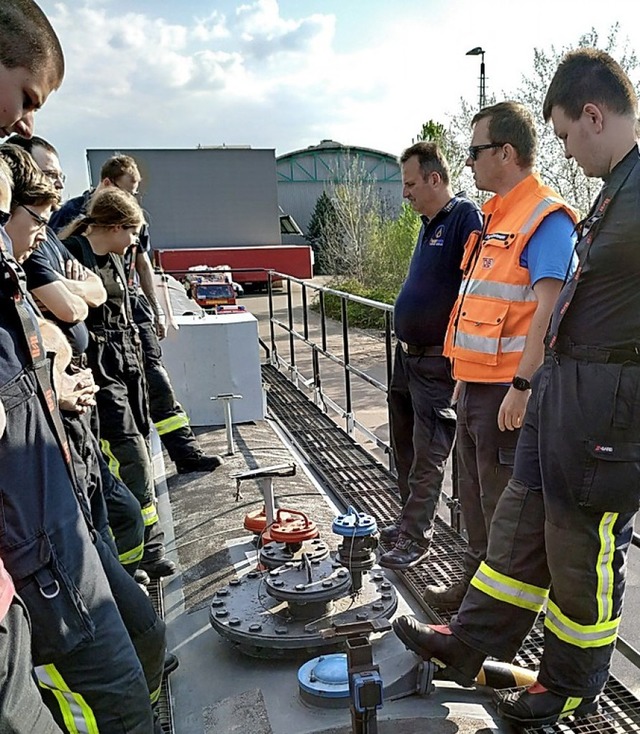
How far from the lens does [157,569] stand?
9.70ft

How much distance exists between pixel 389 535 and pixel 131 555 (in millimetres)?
1244

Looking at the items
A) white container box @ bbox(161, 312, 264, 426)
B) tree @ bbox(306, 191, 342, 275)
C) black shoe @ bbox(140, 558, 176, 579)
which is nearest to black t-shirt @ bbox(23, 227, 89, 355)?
black shoe @ bbox(140, 558, 176, 579)

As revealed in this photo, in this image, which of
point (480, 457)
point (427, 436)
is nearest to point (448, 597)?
point (480, 457)

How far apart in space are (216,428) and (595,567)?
11.0 feet

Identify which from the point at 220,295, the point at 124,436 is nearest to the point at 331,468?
the point at 124,436

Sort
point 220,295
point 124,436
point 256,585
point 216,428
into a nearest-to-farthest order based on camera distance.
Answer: point 256,585 → point 124,436 → point 216,428 → point 220,295

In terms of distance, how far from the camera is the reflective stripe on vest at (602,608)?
197 cm

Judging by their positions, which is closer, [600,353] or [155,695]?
[600,353]

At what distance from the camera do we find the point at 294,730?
1995 millimetres

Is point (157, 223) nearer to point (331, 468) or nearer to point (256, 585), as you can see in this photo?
point (331, 468)

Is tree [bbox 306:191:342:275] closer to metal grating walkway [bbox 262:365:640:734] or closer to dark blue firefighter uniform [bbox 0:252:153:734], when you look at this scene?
metal grating walkway [bbox 262:365:640:734]

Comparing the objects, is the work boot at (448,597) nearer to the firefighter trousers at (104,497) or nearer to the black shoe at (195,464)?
the firefighter trousers at (104,497)

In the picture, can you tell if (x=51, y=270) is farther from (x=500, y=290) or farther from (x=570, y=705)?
(x=570, y=705)

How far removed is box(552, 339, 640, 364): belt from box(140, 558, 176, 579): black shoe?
72.4 inches
